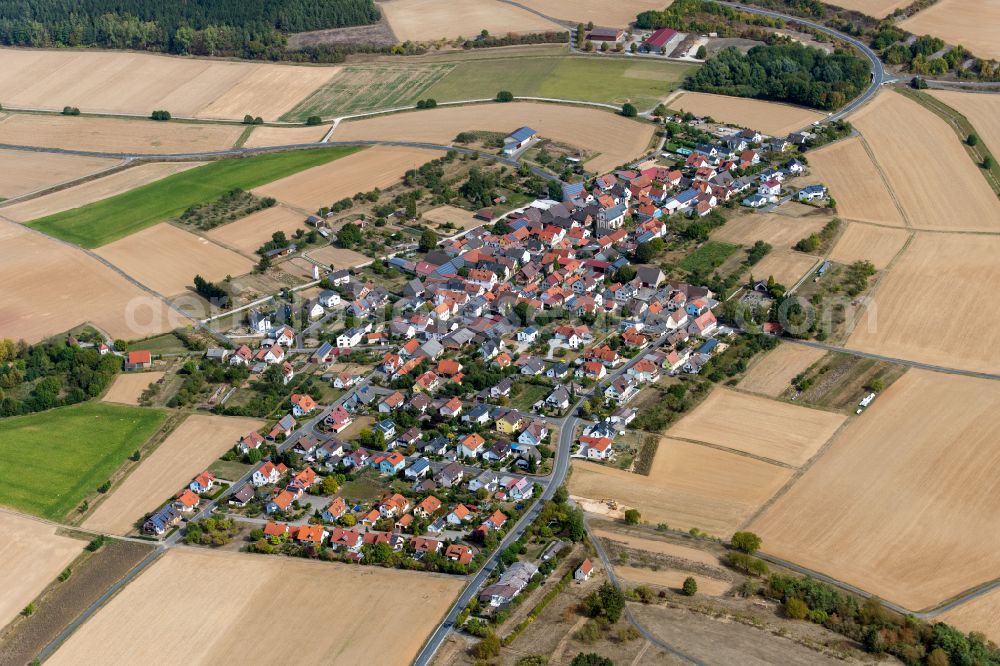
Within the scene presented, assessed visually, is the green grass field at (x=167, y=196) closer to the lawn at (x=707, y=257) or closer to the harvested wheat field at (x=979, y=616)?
the lawn at (x=707, y=257)

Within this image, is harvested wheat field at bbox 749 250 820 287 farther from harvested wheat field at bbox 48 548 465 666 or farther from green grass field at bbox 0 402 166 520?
green grass field at bbox 0 402 166 520

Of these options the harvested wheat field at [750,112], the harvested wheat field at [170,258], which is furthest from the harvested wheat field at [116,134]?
the harvested wheat field at [750,112]

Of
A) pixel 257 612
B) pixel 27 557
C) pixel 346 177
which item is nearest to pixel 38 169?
pixel 346 177

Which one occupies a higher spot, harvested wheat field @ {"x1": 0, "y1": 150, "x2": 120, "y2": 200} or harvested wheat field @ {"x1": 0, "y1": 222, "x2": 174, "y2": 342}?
harvested wheat field @ {"x1": 0, "y1": 150, "x2": 120, "y2": 200}

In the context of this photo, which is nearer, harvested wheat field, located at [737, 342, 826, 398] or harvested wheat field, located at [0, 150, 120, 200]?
harvested wheat field, located at [737, 342, 826, 398]

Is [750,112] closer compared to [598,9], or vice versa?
[750,112]

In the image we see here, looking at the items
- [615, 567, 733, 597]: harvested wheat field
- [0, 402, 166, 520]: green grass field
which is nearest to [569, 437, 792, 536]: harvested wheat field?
[615, 567, 733, 597]: harvested wheat field

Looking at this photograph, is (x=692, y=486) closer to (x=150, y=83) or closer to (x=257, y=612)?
(x=257, y=612)

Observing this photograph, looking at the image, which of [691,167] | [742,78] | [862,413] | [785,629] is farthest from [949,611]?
[742,78]
